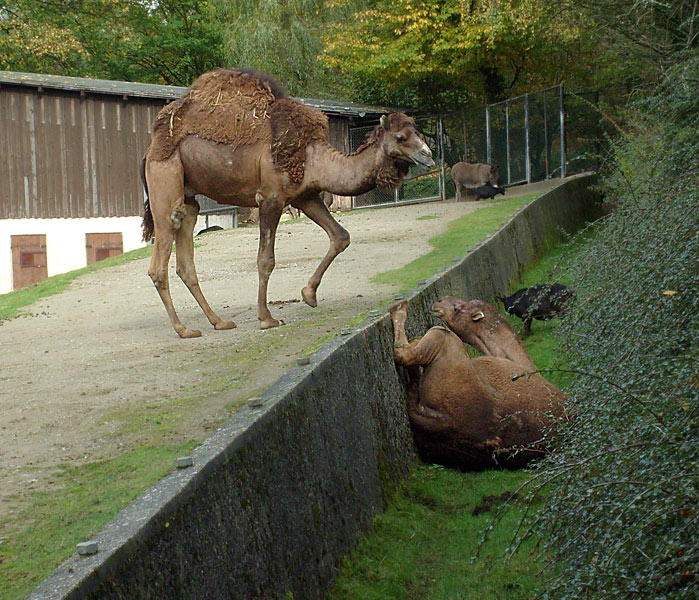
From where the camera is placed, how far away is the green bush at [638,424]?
3.67m

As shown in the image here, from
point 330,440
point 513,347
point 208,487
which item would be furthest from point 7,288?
point 208,487

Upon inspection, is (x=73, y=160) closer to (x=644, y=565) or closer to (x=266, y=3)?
(x=266, y=3)

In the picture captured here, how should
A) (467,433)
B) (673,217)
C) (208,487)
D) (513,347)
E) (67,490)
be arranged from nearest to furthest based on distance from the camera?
(208,487) < (67,490) < (673,217) < (467,433) < (513,347)

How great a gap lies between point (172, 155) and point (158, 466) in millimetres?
5834

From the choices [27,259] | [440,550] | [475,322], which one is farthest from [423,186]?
[440,550]

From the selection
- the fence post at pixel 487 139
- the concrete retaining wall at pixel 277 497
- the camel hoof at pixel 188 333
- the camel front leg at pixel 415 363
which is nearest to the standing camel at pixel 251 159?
the camel hoof at pixel 188 333

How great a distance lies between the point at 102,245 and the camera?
1070 inches

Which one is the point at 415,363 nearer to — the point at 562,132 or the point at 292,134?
the point at 292,134

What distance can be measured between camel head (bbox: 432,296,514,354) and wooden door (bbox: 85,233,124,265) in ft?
60.7

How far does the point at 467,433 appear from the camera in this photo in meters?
8.20

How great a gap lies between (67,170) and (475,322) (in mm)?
19336

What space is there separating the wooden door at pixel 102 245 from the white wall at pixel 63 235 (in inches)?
4.3

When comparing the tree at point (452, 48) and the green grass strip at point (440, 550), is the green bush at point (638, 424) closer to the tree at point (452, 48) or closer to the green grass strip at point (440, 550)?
the green grass strip at point (440, 550)

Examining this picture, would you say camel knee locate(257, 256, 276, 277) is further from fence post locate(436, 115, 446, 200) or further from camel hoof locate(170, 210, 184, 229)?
fence post locate(436, 115, 446, 200)
